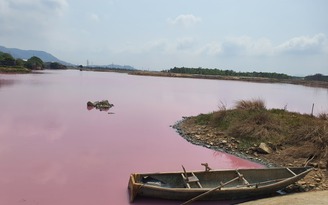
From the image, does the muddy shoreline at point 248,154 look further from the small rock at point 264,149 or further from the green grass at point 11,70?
the green grass at point 11,70

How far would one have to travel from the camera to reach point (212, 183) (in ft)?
25.6

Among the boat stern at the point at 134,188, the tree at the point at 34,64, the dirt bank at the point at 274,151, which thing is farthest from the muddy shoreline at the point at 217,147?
the tree at the point at 34,64

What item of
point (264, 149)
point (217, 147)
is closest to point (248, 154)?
point (264, 149)

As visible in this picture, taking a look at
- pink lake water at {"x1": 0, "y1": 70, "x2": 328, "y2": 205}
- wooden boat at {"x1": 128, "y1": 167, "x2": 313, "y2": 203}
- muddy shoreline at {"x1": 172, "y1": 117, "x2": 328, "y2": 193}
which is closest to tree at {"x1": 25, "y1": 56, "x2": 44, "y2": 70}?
pink lake water at {"x1": 0, "y1": 70, "x2": 328, "y2": 205}

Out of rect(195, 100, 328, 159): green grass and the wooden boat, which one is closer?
the wooden boat

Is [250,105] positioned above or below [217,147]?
above

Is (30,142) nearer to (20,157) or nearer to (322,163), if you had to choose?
(20,157)

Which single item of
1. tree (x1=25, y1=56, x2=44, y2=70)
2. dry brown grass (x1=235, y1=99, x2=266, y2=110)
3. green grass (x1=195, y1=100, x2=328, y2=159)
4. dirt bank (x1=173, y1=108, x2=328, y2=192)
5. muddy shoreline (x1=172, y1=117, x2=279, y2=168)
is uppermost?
tree (x1=25, y1=56, x2=44, y2=70)

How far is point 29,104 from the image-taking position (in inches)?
769

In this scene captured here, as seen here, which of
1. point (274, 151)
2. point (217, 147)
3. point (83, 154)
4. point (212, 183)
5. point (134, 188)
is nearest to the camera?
point (134, 188)

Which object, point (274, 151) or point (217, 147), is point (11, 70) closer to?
point (217, 147)

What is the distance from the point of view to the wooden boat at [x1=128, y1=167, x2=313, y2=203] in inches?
268

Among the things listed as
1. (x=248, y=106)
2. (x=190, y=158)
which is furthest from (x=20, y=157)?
(x=248, y=106)

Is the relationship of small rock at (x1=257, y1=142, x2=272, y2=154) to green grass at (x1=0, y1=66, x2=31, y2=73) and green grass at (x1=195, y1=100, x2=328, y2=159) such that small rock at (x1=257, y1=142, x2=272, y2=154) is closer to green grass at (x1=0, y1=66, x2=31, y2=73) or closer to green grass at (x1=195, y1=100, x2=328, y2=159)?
green grass at (x1=195, y1=100, x2=328, y2=159)
